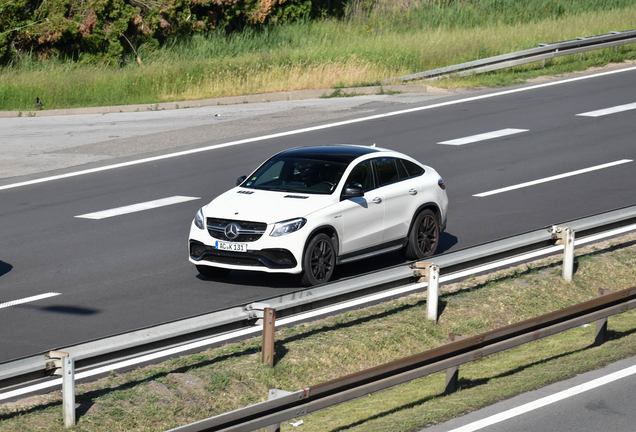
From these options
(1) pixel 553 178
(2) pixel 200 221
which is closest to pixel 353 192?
(2) pixel 200 221

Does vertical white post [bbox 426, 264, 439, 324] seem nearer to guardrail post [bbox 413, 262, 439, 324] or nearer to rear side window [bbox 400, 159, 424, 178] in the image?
guardrail post [bbox 413, 262, 439, 324]

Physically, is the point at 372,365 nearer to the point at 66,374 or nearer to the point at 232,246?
the point at 232,246

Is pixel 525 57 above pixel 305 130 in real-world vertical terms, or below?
above

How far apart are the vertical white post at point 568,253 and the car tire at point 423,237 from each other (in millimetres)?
2006

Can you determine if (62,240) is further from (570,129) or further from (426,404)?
(570,129)

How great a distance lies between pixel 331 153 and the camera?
1277cm

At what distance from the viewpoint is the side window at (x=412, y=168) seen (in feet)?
43.1

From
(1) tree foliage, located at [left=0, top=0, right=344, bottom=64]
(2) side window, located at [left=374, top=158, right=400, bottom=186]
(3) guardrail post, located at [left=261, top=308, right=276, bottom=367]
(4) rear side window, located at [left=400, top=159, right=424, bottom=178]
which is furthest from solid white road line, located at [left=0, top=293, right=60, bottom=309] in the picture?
(1) tree foliage, located at [left=0, top=0, right=344, bottom=64]

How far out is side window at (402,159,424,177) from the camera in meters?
13.1

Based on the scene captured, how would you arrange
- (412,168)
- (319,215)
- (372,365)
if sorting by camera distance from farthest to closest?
(412,168) → (319,215) → (372,365)

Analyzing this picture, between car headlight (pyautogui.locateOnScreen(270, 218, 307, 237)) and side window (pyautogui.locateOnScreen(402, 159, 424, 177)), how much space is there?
7.80 ft

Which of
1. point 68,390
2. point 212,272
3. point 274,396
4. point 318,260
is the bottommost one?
point 212,272

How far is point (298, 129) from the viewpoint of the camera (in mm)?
23188

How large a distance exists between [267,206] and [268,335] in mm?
3171
